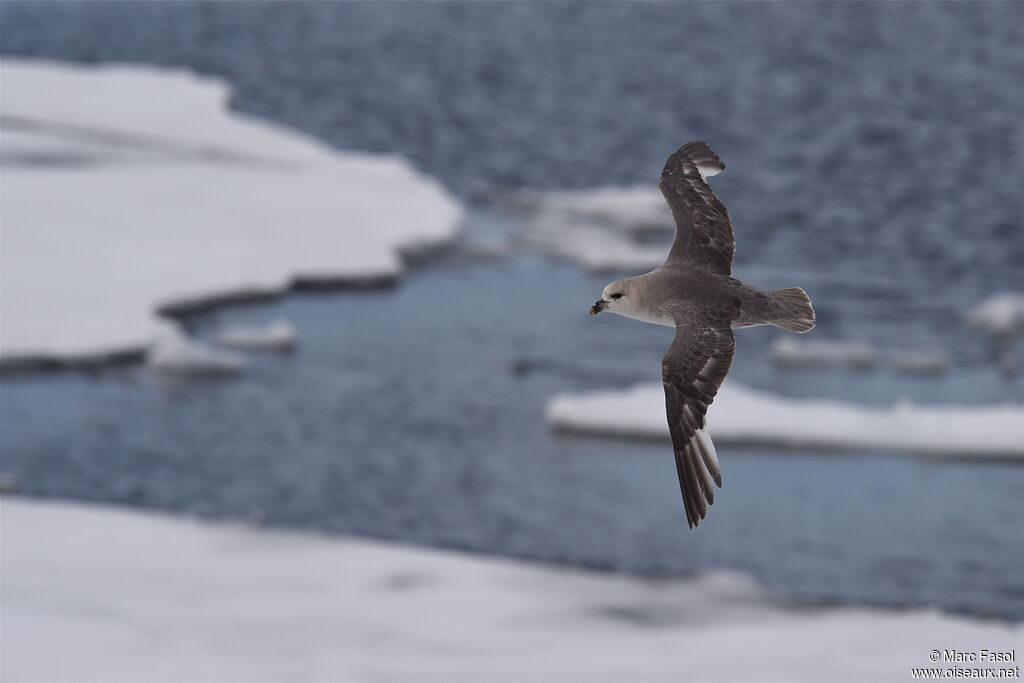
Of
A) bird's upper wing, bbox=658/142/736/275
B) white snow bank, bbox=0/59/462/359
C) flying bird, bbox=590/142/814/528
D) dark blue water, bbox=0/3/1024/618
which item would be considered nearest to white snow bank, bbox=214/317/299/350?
dark blue water, bbox=0/3/1024/618

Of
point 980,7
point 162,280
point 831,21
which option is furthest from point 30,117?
point 980,7

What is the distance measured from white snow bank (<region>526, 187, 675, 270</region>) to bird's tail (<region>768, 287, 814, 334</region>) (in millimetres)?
10371

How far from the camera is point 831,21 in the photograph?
126 feet

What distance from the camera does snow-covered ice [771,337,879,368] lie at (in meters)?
15.9

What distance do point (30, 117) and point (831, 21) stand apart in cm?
2253

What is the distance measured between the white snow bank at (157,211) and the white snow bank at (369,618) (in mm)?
3586

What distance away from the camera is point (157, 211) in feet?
58.3

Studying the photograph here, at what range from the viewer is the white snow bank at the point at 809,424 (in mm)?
13812

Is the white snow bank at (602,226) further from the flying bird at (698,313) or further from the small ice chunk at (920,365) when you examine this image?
the flying bird at (698,313)

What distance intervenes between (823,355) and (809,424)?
232 cm

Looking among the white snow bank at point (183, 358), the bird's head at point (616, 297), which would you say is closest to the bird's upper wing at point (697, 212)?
the bird's head at point (616, 297)

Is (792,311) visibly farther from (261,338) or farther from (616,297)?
(261,338)

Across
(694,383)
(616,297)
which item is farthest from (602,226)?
(694,383)

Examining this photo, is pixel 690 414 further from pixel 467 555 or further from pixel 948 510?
pixel 948 510
